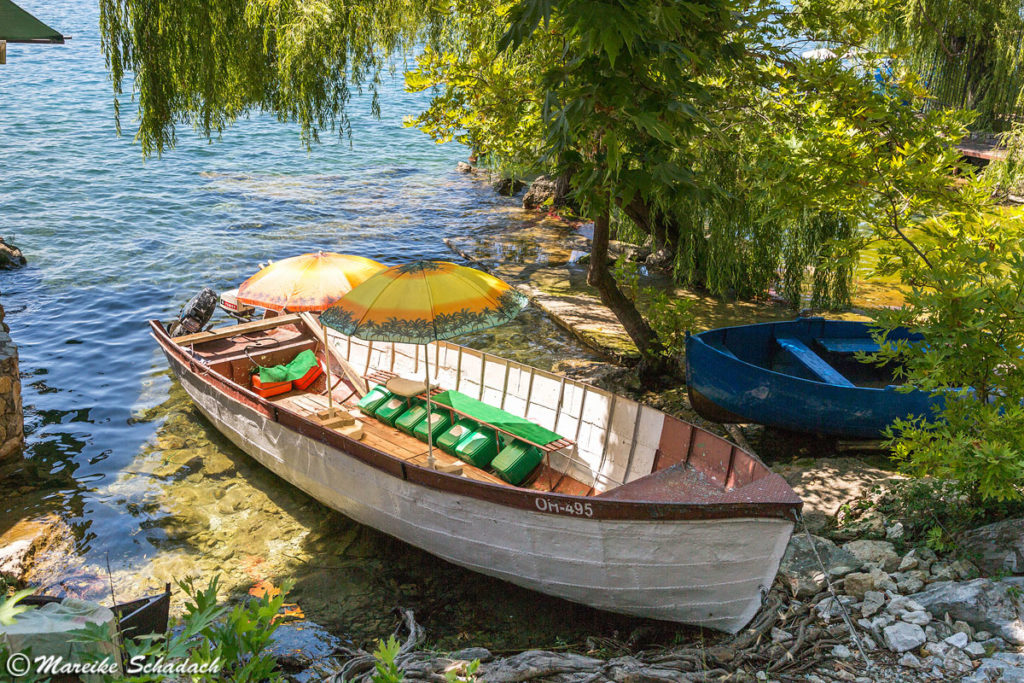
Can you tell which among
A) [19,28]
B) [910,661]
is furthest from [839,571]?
[19,28]

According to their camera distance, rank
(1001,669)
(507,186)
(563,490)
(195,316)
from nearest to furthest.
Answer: (1001,669) < (563,490) < (195,316) < (507,186)

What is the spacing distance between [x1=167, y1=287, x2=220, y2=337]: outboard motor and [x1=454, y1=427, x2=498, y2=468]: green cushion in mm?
6215

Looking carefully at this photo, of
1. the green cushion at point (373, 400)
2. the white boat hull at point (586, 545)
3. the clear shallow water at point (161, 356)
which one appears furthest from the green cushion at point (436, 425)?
the clear shallow water at point (161, 356)

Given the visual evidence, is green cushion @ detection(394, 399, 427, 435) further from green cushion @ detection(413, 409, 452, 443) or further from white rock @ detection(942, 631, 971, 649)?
white rock @ detection(942, 631, 971, 649)

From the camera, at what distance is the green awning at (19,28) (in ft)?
22.0

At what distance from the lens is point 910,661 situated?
5379mm

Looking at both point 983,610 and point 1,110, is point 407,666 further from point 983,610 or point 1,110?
point 1,110

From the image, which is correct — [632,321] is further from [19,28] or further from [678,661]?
[19,28]

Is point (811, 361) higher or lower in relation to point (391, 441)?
higher

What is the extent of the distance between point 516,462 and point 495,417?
2.35 feet

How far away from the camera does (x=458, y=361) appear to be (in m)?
10.5

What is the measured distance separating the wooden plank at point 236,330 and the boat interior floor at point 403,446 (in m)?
1.68

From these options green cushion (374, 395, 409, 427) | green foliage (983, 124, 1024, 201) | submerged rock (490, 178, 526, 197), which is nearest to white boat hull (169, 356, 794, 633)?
green cushion (374, 395, 409, 427)

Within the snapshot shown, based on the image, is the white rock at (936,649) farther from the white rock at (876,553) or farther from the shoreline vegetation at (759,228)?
the white rock at (876,553)
